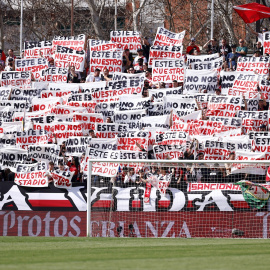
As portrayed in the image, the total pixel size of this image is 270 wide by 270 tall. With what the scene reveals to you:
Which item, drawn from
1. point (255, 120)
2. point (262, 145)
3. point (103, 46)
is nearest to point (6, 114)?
point (103, 46)

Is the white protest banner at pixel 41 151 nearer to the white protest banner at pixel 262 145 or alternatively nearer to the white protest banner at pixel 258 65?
the white protest banner at pixel 262 145

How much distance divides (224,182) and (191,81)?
7470 millimetres

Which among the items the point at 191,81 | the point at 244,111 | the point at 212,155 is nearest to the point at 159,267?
the point at 212,155

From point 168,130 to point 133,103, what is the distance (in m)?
1.98

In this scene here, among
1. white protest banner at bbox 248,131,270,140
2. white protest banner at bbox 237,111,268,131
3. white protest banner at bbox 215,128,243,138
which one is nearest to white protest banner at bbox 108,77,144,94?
white protest banner at bbox 215,128,243,138

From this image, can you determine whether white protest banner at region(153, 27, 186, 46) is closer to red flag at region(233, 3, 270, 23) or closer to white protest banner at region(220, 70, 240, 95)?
red flag at region(233, 3, 270, 23)

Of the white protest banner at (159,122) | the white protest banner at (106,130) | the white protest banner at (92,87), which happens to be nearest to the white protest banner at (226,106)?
the white protest banner at (159,122)

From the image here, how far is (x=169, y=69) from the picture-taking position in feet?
82.5

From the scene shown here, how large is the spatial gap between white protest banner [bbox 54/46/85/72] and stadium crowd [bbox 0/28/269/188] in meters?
0.20

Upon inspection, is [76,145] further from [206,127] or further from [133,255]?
[133,255]

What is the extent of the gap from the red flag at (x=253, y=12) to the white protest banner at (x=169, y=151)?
30.3 feet

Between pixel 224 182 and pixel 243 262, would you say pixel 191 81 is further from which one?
pixel 243 262

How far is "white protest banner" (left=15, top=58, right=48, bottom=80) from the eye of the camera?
27.1 m

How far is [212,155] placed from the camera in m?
21.1
